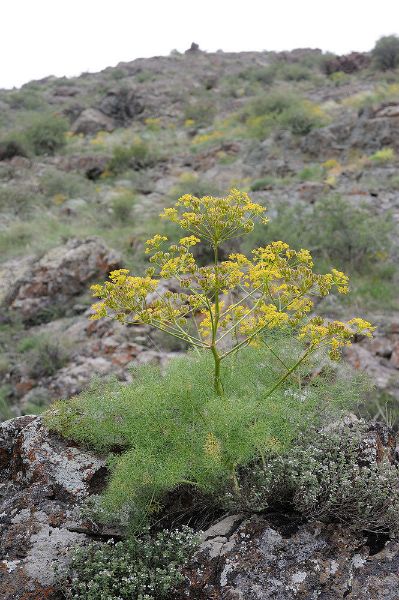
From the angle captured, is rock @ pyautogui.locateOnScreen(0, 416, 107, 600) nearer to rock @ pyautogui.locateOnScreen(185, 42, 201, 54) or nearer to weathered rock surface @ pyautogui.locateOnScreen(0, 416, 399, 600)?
weathered rock surface @ pyautogui.locateOnScreen(0, 416, 399, 600)

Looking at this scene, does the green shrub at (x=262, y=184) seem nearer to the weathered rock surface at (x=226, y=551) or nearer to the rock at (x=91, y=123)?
the weathered rock surface at (x=226, y=551)

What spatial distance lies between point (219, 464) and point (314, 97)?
2552cm

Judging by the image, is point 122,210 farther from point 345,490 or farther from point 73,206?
point 345,490

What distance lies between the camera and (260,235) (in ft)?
34.0

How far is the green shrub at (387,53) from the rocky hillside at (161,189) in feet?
4.97

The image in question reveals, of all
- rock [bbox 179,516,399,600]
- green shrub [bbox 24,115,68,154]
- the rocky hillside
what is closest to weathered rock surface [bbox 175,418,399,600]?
rock [bbox 179,516,399,600]

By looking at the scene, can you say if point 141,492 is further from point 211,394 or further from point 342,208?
point 342,208

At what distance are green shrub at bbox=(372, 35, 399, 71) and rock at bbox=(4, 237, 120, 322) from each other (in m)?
25.6

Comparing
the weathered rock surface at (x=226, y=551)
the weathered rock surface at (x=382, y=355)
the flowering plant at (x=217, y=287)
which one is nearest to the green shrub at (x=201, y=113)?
the weathered rock surface at (x=382, y=355)

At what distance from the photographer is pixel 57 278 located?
34.7ft

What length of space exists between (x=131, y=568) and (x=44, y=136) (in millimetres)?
23082

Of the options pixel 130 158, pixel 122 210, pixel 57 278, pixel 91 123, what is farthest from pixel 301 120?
pixel 91 123

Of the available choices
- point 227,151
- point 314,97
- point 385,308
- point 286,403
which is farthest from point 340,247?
point 314,97

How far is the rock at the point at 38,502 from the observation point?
2.86 meters
